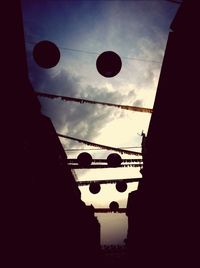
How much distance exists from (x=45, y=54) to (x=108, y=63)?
1.43m

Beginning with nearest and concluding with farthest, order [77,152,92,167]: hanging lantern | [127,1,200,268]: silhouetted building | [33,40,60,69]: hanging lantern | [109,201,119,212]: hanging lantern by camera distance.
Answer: [33,40,60,69]: hanging lantern → [127,1,200,268]: silhouetted building → [77,152,92,167]: hanging lantern → [109,201,119,212]: hanging lantern

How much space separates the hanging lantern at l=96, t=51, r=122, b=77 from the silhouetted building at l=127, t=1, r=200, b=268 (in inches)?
102

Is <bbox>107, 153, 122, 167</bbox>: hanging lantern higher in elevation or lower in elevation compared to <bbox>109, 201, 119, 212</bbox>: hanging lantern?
lower

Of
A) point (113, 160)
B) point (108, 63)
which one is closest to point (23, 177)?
point (113, 160)

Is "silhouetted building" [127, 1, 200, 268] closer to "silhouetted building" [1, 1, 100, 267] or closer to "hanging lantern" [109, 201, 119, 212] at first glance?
"silhouetted building" [1, 1, 100, 267]

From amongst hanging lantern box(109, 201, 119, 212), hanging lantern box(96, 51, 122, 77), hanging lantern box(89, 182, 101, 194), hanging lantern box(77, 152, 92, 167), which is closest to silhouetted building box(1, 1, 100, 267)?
hanging lantern box(77, 152, 92, 167)

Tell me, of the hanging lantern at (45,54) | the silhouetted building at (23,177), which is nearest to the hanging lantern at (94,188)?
the silhouetted building at (23,177)

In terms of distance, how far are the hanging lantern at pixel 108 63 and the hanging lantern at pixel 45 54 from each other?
1.02 meters

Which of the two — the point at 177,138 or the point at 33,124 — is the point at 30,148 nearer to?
the point at 33,124

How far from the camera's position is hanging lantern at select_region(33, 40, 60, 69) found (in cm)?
512

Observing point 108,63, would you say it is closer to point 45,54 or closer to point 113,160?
point 45,54

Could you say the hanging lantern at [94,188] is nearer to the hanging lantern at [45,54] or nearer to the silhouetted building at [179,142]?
the silhouetted building at [179,142]

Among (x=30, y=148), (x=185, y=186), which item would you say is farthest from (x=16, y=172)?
(x=185, y=186)

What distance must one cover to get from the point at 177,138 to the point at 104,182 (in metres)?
6.09
